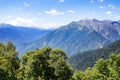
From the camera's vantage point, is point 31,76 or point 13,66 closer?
point 31,76

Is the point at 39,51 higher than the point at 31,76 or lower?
higher

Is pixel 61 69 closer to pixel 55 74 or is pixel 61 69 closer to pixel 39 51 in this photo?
pixel 55 74

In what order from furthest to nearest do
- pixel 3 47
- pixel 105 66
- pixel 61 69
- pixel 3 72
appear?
pixel 3 47 < pixel 105 66 < pixel 61 69 < pixel 3 72

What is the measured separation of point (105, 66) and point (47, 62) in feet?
36.4

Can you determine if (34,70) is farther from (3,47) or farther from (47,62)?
(3,47)

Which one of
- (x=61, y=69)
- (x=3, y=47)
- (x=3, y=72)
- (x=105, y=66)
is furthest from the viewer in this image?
(x=3, y=47)

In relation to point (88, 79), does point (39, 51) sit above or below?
above

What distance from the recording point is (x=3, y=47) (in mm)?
65875

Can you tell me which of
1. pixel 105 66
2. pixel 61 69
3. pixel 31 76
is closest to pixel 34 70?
pixel 31 76

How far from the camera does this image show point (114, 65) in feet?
177

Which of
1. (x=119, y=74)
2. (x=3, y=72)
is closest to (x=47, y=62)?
(x=3, y=72)

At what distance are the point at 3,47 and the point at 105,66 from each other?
856 inches

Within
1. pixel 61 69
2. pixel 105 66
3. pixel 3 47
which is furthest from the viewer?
pixel 3 47

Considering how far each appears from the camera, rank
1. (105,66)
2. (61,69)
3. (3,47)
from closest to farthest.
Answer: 1. (61,69)
2. (105,66)
3. (3,47)
